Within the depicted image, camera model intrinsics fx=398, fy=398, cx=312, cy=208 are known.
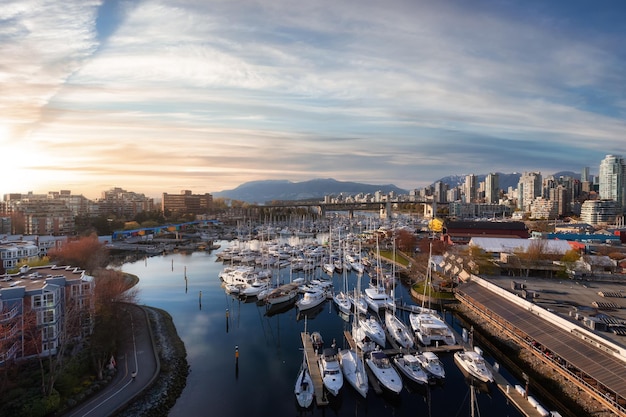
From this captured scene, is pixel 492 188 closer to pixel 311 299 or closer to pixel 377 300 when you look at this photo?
pixel 377 300

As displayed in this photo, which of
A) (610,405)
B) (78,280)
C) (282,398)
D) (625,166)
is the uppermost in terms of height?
(625,166)

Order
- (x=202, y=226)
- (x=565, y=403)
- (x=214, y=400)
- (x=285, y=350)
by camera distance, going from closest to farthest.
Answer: (x=565, y=403) < (x=214, y=400) < (x=285, y=350) < (x=202, y=226)

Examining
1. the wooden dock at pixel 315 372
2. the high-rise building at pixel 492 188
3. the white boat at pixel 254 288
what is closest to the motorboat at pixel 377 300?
the wooden dock at pixel 315 372

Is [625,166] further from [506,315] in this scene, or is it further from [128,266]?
[128,266]

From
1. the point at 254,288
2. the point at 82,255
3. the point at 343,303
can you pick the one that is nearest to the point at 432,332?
the point at 343,303

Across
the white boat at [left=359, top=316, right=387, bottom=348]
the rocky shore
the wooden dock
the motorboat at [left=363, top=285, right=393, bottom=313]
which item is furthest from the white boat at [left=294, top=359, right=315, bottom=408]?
the motorboat at [left=363, top=285, right=393, bottom=313]

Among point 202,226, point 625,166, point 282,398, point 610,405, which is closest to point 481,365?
point 610,405
